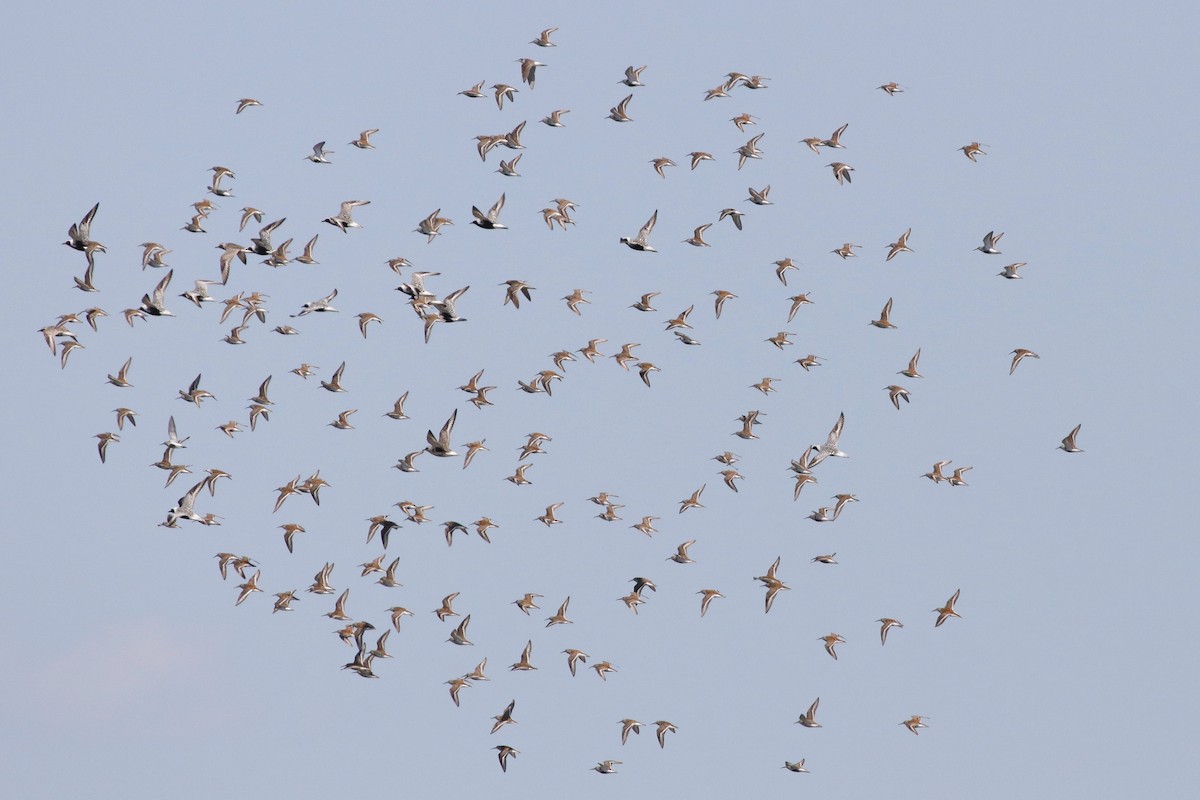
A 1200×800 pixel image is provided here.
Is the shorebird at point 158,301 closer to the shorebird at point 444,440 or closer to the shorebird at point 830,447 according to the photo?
the shorebird at point 444,440

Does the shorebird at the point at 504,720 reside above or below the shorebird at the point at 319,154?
below

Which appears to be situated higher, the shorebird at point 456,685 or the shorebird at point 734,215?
the shorebird at point 734,215

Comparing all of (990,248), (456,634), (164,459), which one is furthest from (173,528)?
(990,248)

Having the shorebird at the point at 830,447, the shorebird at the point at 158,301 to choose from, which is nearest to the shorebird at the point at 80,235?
the shorebird at the point at 158,301

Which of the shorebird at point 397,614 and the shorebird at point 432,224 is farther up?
the shorebird at point 432,224

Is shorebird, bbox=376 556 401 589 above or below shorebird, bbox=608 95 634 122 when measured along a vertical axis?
below

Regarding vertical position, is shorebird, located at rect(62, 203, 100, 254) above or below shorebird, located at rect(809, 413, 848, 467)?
above

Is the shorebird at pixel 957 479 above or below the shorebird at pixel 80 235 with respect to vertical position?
below

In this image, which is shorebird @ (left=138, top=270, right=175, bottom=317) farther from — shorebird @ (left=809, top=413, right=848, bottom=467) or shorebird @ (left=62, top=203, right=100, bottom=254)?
shorebird @ (left=809, top=413, right=848, bottom=467)

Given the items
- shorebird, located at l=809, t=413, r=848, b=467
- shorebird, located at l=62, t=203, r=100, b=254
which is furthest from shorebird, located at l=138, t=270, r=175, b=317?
shorebird, located at l=809, t=413, r=848, b=467

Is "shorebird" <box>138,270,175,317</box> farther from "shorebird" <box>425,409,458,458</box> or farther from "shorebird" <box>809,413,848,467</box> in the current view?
"shorebird" <box>809,413,848,467</box>

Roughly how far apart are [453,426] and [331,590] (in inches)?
432

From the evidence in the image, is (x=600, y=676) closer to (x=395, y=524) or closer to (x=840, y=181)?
(x=395, y=524)

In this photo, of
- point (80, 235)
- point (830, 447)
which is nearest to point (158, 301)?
point (80, 235)
